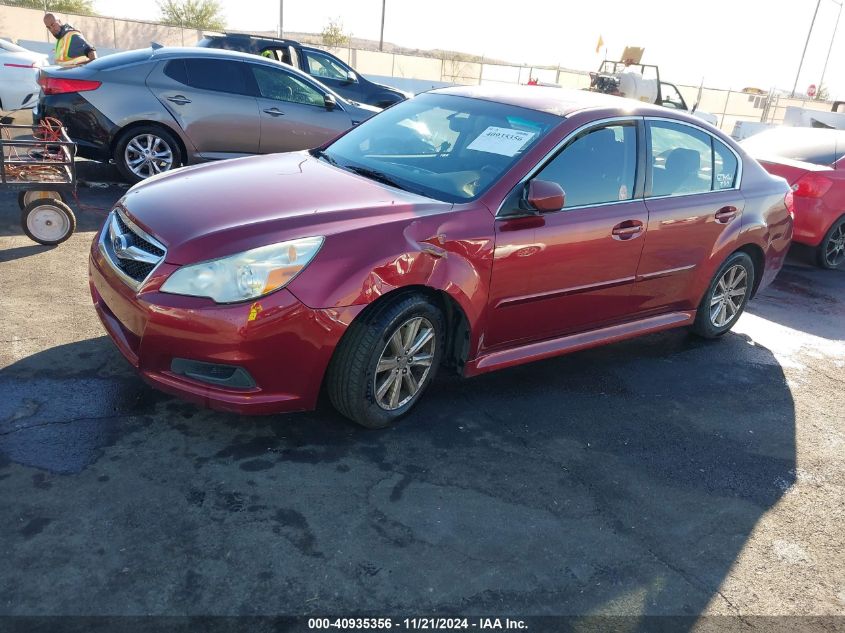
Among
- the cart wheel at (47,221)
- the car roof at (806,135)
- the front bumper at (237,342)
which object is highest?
the car roof at (806,135)

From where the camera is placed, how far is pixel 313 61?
13172 millimetres

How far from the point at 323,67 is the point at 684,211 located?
32.7ft

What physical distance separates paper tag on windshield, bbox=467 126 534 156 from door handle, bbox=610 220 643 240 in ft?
2.56

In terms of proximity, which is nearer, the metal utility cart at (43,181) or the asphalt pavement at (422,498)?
the asphalt pavement at (422,498)

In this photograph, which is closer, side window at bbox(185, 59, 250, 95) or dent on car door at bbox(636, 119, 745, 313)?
dent on car door at bbox(636, 119, 745, 313)

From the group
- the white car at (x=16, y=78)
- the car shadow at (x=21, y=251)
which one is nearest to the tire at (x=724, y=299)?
the car shadow at (x=21, y=251)

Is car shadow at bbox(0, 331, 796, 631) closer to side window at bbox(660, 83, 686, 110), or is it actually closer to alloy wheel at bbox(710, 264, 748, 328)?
alloy wheel at bbox(710, 264, 748, 328)

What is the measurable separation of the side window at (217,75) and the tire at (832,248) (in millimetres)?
6989

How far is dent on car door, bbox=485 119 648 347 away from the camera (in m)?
3.96

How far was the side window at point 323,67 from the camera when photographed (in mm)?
13164

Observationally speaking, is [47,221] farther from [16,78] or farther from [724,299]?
[16,78]

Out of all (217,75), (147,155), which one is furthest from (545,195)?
(217,75)

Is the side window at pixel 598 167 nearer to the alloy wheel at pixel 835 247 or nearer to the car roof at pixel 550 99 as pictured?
the car roof at pixel 550 99

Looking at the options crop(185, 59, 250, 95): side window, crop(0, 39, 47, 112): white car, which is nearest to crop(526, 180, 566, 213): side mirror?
crop(185, 59, 250, 95): side window
